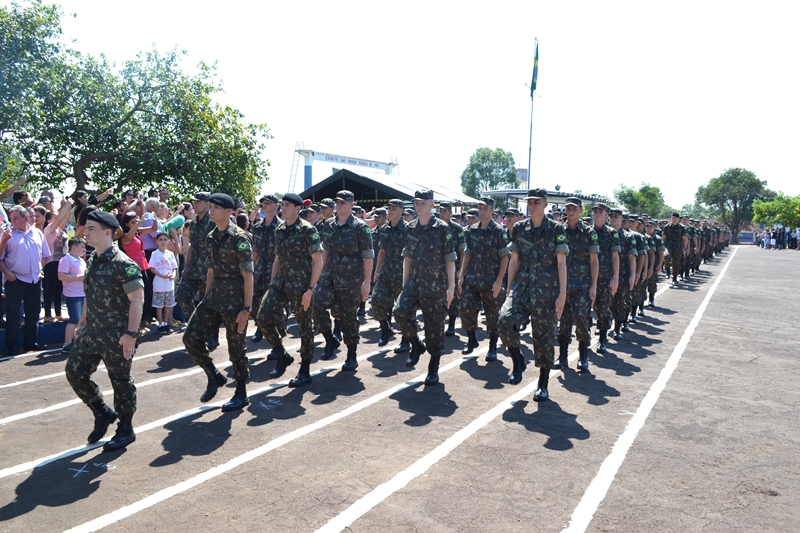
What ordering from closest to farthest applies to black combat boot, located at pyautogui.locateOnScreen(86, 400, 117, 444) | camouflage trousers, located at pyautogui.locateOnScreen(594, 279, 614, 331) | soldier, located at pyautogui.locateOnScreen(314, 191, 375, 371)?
1. black combat boot, located at pyautogui.locateOnScreen(86, 400, 117, 444)
2. soldier, located at pyautogui.locateOnScreen(314, 191, 375, 371)
3. camouflage trousers, located at pyautogui.locateOnScreen(594, 279, 614, 331)

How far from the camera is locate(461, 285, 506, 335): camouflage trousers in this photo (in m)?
9.08

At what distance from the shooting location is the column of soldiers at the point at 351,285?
5.08 metres

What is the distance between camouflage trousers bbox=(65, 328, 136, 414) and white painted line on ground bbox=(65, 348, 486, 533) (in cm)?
111

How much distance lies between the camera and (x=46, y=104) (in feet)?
66.9

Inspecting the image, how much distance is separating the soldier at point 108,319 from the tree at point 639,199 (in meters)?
75.2

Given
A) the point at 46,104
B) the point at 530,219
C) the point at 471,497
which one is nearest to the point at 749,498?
the point at 471,497

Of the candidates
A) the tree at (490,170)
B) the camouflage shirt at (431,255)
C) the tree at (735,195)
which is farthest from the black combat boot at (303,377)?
the tree at (490,170)

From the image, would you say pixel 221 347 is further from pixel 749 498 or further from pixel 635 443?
pixel 749 498

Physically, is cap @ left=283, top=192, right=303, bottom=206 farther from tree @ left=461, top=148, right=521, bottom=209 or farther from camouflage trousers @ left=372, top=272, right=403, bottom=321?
tree @ left=461, top=148, right=521, bottom=209

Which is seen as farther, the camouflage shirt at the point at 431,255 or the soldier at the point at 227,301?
the camouflage shirt at the point at 431,255

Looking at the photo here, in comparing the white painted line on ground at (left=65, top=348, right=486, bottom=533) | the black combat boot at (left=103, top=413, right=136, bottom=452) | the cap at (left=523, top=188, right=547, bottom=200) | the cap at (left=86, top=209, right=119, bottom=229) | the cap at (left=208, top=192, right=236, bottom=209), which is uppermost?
the cap at (left=523, top=188, right=547, bottom=200)

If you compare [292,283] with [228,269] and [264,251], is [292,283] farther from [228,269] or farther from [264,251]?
[264,251]

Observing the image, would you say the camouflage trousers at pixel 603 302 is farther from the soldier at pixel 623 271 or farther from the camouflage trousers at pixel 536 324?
the camouflage trousers at pixel 536 324

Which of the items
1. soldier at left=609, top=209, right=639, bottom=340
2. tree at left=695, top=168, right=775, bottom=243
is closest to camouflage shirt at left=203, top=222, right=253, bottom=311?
soldier at left=609, top=209, right=639, bottom=340
